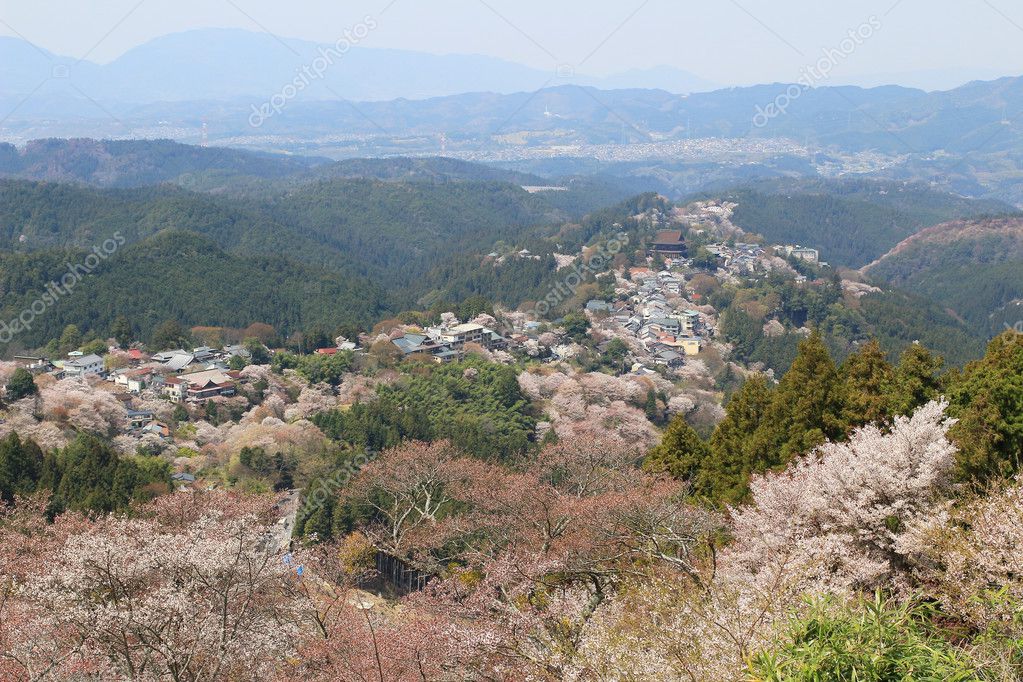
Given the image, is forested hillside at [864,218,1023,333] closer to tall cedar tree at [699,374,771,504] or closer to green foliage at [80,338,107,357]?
tall cedar tree at [699,374,771,504]

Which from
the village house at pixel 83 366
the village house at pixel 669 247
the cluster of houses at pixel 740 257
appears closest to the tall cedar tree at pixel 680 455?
the village house at pixel 83 366

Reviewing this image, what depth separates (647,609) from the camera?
28.7 feet

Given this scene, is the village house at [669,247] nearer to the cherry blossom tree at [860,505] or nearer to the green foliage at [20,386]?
the green foliage at [20,386]

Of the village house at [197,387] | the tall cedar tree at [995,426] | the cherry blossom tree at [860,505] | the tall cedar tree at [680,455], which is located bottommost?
the village house at [197,387]

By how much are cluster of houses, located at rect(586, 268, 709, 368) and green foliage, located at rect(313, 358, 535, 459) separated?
490 inches

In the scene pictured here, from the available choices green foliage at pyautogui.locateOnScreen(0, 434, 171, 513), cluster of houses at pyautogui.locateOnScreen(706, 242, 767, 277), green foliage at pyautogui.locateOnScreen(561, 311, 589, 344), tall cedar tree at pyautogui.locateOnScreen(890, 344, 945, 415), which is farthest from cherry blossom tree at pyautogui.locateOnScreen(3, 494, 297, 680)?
cluster of houses at pyautogui.locateOnScreen(706, 242, 767, 277)

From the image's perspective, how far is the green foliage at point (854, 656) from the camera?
18.7 ft

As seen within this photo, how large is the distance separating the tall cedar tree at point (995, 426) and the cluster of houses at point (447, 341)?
95.8 feet

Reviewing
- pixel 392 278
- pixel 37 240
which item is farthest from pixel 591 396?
pixel 37 240

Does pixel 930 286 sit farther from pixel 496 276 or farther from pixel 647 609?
pixel 647 609

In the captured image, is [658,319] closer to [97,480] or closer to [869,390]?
[869,390]

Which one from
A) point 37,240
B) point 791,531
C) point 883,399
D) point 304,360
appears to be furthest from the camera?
point 37,240

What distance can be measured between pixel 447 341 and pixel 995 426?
3276 cm

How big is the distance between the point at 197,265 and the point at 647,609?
52.0 meters
